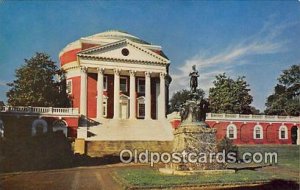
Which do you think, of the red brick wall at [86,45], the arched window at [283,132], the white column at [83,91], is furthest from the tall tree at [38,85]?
the arched window at [283,132]

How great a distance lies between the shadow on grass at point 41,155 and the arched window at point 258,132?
8.16 m

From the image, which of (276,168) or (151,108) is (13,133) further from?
(151,108)

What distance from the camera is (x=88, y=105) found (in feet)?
55.0

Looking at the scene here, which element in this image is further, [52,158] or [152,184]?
[52,158]

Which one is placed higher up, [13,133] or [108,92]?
[108,92]

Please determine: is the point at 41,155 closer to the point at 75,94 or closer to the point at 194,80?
the point at 194,80

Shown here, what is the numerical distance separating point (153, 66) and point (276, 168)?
1017 cm

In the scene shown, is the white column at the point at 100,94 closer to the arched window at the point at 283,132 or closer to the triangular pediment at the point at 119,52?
the triangular pediment at the point at 119,52

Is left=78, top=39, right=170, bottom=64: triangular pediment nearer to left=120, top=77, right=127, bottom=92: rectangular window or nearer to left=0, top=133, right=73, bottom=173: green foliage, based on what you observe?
left=120, top=77, right=127, bottom=92: rectangular window

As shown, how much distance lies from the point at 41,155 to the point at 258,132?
11172 mm

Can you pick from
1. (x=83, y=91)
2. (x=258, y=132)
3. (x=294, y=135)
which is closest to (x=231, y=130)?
(x=258, y=132)

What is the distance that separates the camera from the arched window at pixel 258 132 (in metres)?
17.1

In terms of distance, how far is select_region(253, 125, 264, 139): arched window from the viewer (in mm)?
17112

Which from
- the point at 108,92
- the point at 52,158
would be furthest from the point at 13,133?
the point at 108,92
